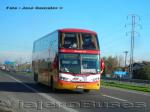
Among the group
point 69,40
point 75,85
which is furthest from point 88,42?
point 75,85

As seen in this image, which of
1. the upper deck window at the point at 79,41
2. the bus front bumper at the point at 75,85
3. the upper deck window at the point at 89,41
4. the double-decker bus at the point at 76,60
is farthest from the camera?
the upper deck window at the point at 89,41

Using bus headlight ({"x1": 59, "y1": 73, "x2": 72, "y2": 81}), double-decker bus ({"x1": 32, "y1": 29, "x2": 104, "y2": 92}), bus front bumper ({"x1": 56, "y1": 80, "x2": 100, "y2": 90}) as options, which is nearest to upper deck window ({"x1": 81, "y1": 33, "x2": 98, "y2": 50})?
double-decker bus ({"x1": 32, "y1": 29, "x2": 104, "y2": 92})

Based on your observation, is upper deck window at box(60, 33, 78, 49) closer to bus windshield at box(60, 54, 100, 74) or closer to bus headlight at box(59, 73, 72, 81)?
bus windshield at box(60, 54, 100, 74)

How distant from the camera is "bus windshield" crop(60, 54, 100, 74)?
87.0ft

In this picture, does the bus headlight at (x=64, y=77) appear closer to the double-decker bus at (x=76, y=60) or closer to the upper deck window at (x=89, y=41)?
the double-decker bus at (x=76, y=60)

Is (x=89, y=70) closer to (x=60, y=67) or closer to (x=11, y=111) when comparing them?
(x=60, y=67)

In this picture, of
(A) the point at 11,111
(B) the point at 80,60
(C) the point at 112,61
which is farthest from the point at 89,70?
(C) the point at 112,61

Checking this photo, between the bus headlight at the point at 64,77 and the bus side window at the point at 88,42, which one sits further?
the bus side window at the point at 88,42

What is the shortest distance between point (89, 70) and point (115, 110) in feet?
32.4

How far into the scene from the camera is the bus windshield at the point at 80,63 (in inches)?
1045

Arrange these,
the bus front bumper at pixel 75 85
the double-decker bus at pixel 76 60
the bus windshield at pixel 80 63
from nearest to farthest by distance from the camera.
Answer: the bus front bumper at pixel 75 85, the double-decker bus at pixel 76 60, the bus windshield at pixel 80 63

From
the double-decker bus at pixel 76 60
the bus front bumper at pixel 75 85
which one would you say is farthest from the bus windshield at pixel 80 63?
the bus front bumper at pixel 75 85

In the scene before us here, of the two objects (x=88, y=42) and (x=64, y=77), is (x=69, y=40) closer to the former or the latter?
(x=88, y=42)

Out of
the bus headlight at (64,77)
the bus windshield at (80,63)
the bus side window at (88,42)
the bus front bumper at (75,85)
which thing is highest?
the bus side window at (88,42)
